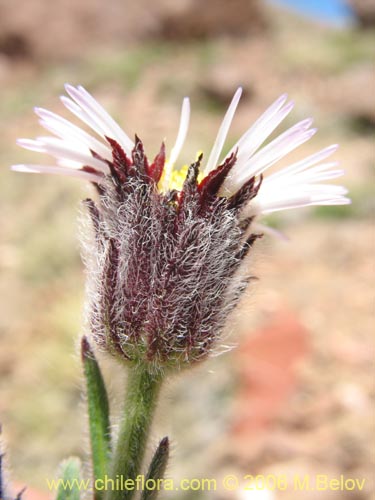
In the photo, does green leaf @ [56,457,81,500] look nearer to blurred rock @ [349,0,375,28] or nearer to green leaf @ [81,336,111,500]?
green leaf @ [81,336,111,500]

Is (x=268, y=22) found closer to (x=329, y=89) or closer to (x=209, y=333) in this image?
(x=329, y=89)

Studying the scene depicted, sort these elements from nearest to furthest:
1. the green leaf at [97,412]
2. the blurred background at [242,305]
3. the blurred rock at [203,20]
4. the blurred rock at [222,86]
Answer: the green leaf at [97,412]
the blurred background at [242,305]
the blurred rock at [222,86]
the blurred rock at [203,20]

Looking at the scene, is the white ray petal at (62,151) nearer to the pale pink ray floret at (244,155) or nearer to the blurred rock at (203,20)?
the pale pink ray floret at (244,155)

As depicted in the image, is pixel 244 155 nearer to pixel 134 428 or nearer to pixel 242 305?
pixel 242 305

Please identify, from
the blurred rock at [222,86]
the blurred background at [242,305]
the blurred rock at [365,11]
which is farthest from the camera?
the blurred rock at [365,11]

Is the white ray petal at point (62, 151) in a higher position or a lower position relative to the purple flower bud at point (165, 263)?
higher

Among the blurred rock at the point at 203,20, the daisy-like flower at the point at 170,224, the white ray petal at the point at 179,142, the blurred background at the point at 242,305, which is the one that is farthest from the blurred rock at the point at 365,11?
the daisy-like flower at the point at 170,224

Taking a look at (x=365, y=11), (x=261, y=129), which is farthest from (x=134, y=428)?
(x=365, y=11)
